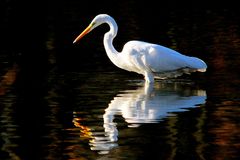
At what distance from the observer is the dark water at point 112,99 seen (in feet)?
33.1

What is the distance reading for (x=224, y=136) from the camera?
10.5m

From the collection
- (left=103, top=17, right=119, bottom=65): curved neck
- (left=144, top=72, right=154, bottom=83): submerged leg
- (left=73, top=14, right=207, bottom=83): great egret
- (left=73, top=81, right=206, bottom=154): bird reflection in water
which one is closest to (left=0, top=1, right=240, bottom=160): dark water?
(left=73, top=81, right=206, bottom=154): bird reflection in water

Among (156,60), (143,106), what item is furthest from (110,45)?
(143,106)

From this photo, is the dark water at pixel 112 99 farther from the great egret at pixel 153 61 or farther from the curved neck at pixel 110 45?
A: the curved neck at pixel 110 45

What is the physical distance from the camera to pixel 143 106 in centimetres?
1289

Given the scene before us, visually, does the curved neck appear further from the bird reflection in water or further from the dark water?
the bird reflection in water

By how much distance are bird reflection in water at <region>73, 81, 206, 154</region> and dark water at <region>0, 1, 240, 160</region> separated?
0.01 m

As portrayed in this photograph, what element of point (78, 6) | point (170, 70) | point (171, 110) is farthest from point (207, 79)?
point (78, 6)

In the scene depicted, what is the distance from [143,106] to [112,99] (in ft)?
2.75

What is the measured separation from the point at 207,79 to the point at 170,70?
0.74m

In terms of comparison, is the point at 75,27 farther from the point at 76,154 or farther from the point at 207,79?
the point at 76,154

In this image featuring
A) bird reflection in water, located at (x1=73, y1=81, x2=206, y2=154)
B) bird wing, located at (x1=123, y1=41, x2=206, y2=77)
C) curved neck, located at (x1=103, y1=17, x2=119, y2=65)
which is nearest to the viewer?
bird reflection in water, located at (x1=73, y1=81, x2=206, y2=154)

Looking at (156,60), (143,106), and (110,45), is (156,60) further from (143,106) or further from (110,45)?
(143,106)

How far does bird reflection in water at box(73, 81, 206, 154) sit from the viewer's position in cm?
1070
